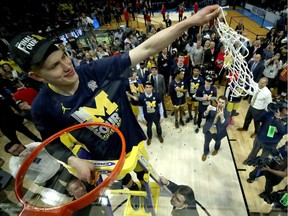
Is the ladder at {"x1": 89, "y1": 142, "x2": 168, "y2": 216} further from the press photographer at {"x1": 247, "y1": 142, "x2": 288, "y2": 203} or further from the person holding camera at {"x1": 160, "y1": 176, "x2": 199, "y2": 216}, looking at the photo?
the press photographer at {"x1": 247, "y1": 142, "x2": 288, "y2": 203}

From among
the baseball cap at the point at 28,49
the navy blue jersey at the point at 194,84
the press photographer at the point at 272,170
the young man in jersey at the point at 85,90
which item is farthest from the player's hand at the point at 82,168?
the navy blue jersey at the point at 194,84

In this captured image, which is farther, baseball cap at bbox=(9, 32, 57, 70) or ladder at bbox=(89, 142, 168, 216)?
ladder at bbox=(89, 142, 168, 216)

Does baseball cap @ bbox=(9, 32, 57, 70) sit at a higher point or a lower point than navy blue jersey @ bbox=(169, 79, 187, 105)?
higher

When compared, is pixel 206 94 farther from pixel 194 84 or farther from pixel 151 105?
pixel 151 105

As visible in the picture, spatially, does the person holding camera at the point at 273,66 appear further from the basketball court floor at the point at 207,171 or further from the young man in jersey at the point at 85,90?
the young man in jersey at the point at 85,90

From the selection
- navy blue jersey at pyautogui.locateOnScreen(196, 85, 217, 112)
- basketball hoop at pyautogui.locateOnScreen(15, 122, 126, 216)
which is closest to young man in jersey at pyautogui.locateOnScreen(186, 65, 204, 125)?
navy blue jersey at pyautogui.locateOnScreen(196, 85, 217, 112)

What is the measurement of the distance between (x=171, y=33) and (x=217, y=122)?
278 centimetres

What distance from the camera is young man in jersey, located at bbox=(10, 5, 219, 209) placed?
1062 millimetres

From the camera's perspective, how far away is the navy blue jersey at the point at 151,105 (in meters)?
3.96

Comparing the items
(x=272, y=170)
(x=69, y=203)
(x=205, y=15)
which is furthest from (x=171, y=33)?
(x=272, y=170)

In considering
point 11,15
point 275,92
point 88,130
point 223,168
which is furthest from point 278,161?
point 11,15

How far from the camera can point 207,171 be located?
348 cm

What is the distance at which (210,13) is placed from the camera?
3.54ft

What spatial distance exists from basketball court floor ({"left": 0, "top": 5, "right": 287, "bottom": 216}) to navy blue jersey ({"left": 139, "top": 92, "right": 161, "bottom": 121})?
0.68 metres
